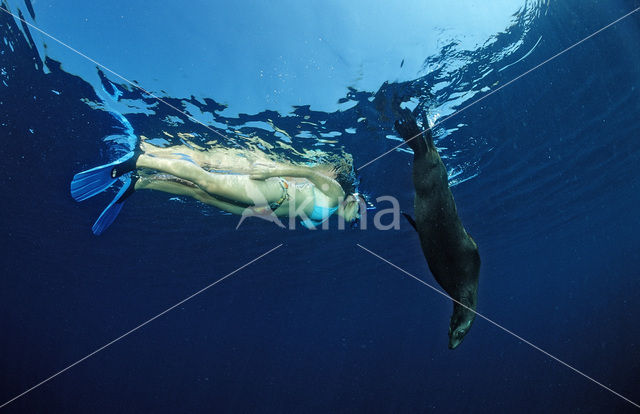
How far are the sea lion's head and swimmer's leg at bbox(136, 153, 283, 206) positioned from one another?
7213mm

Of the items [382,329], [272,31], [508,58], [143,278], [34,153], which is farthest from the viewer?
[382,329]

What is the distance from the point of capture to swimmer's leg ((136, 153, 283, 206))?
27.6 ft

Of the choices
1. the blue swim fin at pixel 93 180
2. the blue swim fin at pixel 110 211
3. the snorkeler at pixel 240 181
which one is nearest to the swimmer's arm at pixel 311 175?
the snorkeler at pixel 240 181

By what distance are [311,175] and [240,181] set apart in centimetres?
414

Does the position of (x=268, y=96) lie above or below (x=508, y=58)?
below

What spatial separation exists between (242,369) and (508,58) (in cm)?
13518

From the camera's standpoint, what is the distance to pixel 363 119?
9.70 m

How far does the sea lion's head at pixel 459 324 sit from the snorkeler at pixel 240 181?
7.26 metres

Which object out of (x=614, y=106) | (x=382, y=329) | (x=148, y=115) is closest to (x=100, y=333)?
(x=382, y=329)

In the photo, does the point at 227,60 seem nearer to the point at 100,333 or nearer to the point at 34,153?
the point at 34,153

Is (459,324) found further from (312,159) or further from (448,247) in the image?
(312,159)

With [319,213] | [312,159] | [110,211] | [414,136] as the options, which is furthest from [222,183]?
[414,136]

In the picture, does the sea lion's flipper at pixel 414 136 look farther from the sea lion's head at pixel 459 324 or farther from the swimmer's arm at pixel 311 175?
the swimmer's arm at pixel 311 175

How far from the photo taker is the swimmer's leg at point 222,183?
842 cm
